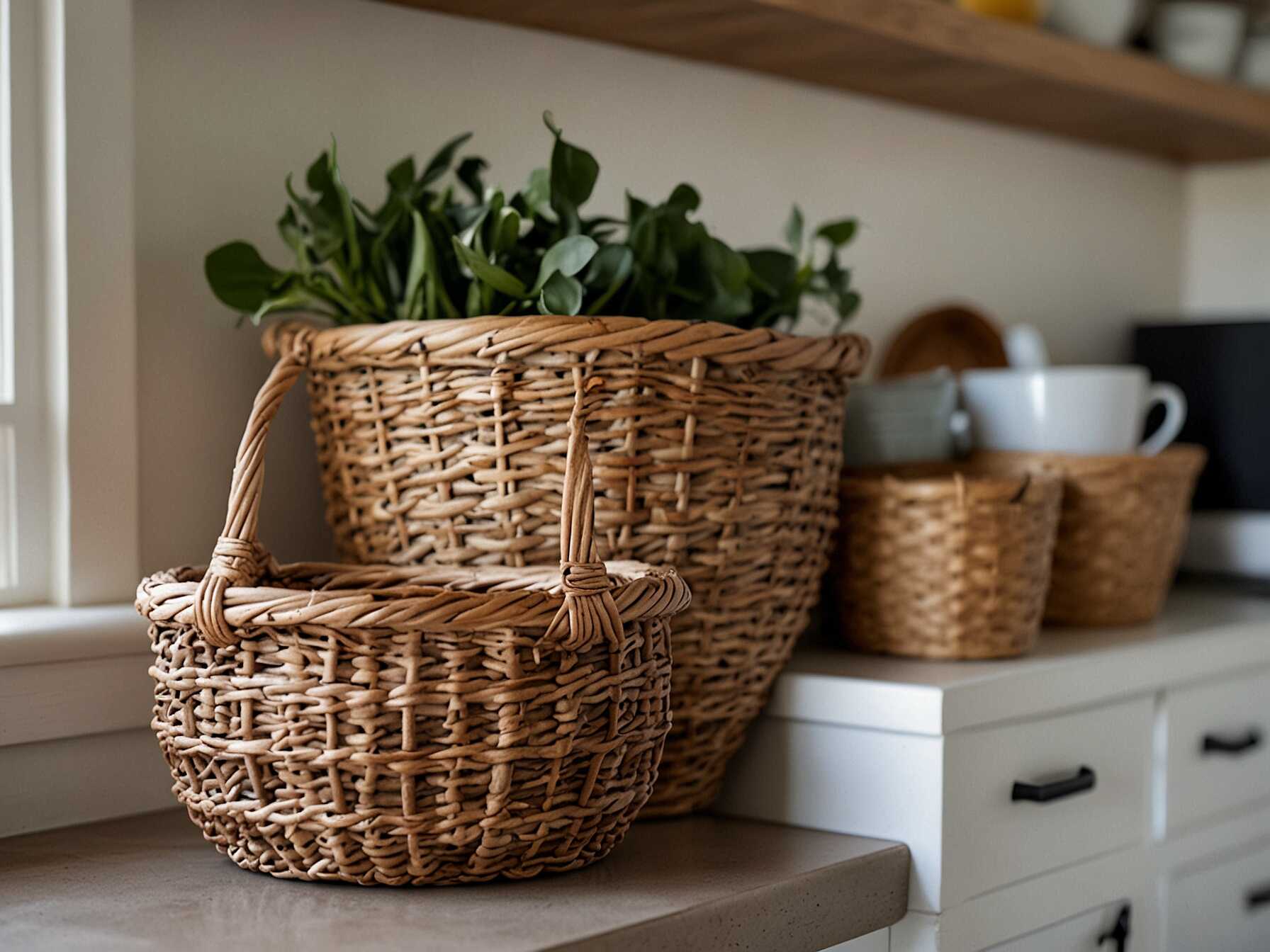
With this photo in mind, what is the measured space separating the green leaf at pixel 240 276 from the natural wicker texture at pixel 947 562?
0.49 meters

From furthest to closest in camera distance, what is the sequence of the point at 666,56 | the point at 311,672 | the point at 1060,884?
the point at 666,56 → the point at 1060,884 → the point at 311,672

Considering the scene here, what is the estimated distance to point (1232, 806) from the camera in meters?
1.43

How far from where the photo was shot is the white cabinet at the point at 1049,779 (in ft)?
3.53

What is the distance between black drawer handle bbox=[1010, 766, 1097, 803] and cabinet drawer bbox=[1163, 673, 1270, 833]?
0.16 meters

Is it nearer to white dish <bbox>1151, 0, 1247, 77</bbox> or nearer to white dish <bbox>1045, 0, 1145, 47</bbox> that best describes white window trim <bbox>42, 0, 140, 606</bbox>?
white dish <bbox>1045, 0, 1145, 47</bbox>

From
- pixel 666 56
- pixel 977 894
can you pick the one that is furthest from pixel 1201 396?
pixel 977 894

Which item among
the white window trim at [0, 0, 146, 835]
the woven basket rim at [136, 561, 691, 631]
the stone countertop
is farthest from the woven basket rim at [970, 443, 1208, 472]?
the white window trim at [0, 0, 146, 835]

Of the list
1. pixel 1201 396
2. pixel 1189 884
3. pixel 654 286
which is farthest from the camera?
pixel 1201 396

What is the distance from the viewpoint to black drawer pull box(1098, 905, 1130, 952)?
4.10 ft

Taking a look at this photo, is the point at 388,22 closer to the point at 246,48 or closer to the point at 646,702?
the point at 246,48

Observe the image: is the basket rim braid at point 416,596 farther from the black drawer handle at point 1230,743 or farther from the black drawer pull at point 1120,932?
the black drawer handle at point 1230,743

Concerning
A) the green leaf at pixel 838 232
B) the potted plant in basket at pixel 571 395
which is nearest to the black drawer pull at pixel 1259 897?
the potted plant in basket at pixel 571 395

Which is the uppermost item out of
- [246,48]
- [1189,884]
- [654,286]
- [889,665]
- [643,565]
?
[246,48]

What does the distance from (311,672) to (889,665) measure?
1.76 ft
